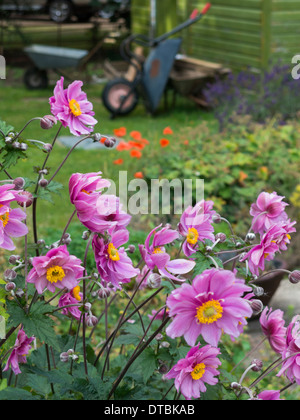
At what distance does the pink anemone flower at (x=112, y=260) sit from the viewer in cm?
127

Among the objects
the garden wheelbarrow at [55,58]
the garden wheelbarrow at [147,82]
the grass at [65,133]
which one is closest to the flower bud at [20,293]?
the grass at [65,133]

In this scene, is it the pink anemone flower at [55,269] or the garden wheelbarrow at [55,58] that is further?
the garden wheelbarrow at [55,58]

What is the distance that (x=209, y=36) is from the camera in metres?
9.74

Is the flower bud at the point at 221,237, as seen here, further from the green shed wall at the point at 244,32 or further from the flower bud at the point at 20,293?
the green shed wall at the point at 244,32

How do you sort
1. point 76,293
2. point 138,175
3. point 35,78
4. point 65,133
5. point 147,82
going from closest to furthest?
point 76,293 < point 138,175 < point 65,133 < point 147,82 < point 35,78

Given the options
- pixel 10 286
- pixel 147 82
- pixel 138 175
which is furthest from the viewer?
pixel 147 82

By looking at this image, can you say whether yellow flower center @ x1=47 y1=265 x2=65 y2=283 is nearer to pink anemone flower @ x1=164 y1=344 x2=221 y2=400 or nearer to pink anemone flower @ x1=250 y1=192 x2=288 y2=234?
pink anemone flower @ x1=164 y1=344 x2=221 y2=400

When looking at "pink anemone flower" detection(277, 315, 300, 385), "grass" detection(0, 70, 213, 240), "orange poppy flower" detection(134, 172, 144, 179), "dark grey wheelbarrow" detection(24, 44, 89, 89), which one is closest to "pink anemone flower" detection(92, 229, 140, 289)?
"pink anemone flower" detection(277, 315, 300, 385)

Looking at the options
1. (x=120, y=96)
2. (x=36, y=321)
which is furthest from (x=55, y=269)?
(x=120, y=96)

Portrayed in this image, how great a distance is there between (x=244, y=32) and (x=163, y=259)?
789 centimetres

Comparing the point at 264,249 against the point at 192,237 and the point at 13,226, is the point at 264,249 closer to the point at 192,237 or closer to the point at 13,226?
the point at 192,237

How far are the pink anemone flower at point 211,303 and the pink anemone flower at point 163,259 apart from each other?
0.07 meters

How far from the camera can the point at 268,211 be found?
4.65ft
